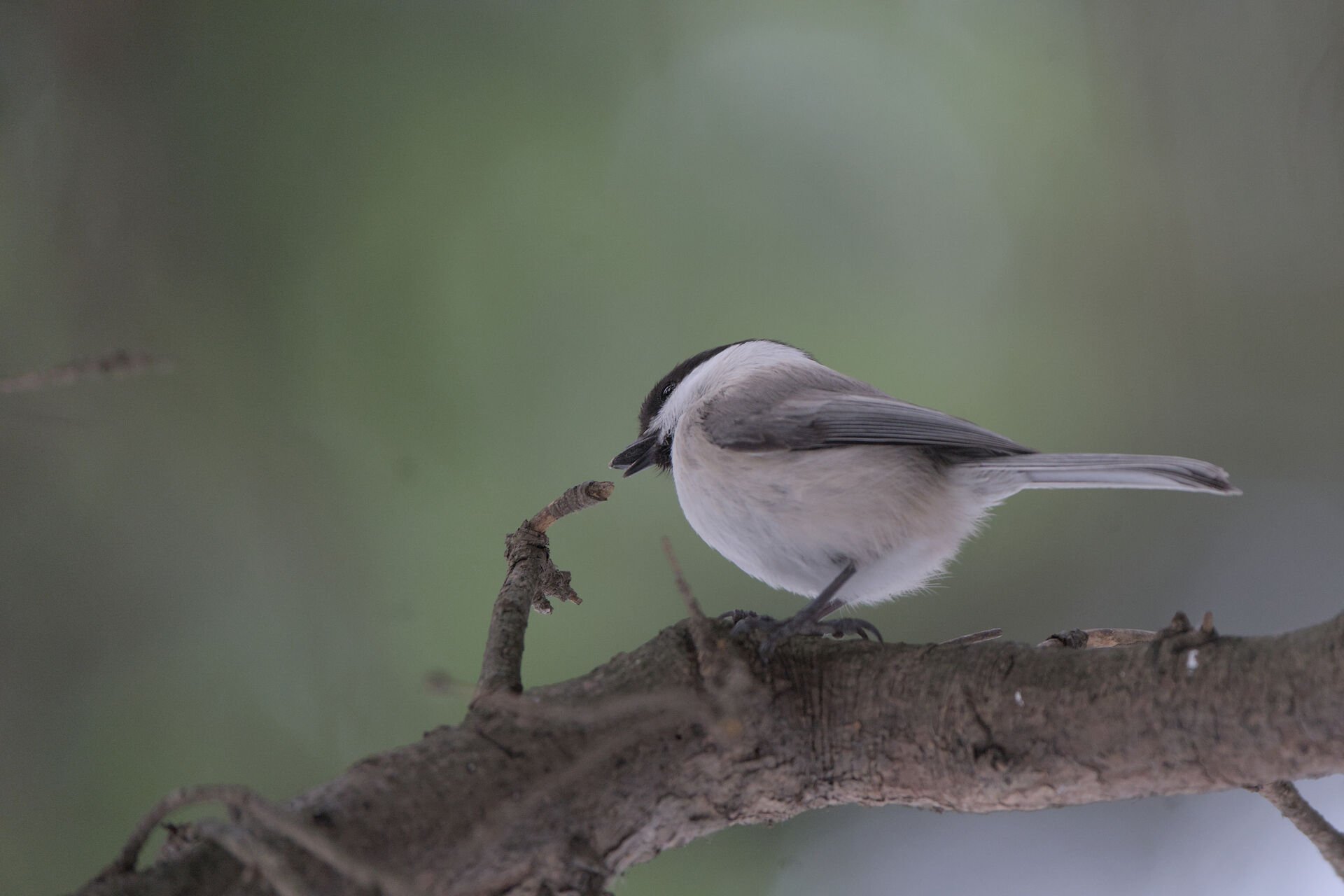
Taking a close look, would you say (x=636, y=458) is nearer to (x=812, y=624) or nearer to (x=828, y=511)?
(x=828, y=511)

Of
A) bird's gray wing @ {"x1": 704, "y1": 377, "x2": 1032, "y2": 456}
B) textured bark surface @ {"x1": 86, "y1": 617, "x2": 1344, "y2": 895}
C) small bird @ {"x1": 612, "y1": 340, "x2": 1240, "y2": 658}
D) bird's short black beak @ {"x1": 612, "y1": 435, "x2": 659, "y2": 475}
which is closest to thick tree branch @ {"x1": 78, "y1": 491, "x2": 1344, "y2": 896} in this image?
textured bark surface @ {"x1": 86, "y1": 617, "x2": 1344, "y2": 895}

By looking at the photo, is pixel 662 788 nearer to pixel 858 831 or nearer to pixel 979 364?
pixel 858 831

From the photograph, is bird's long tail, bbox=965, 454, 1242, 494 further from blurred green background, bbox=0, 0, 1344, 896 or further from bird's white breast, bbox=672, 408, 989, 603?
blurred green background, bbox=0, 0, 1344, 896

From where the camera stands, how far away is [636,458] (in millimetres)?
2119

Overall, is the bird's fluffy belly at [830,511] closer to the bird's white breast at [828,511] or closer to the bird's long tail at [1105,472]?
the bird's white breast at [828,511]

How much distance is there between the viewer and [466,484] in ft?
8.11

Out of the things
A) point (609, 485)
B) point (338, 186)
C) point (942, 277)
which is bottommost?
point (609, 485)

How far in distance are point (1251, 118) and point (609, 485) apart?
247cm

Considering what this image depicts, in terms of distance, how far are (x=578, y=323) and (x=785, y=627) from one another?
1502 mm

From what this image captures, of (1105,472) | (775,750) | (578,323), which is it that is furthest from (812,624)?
(578,323)

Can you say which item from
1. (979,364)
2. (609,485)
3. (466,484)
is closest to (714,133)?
(979,364)

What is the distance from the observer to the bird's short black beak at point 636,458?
82.7 inches

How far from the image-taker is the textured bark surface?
0.94 metres

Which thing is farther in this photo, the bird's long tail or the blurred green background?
the blurred green background
